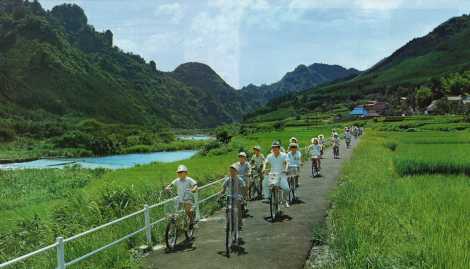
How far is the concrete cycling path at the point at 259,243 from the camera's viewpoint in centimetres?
962

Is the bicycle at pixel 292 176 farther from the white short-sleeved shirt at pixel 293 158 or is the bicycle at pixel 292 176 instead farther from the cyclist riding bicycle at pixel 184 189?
the cyclist riding bicycle at pixel 184 189

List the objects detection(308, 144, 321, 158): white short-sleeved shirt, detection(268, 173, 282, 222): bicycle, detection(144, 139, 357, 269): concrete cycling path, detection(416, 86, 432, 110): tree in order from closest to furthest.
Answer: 1. detection(144, 139, 357, 269): concrete cycling path
2. detection(268, 173, 282, 222): bicycle
3. detection(308, 144, 321, 158): white short-sleeved shirt
4. detection(416, 86, 432, 110): tree

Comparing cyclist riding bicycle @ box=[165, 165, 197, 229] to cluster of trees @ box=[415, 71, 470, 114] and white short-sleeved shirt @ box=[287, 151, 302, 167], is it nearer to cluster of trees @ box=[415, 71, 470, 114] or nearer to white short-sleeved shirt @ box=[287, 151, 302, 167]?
white short-sleeved shirt @ box=[287, 151, 302, 167]

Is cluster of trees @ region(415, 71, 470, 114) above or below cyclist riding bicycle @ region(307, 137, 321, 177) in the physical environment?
above

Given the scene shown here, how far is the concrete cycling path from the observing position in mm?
9617

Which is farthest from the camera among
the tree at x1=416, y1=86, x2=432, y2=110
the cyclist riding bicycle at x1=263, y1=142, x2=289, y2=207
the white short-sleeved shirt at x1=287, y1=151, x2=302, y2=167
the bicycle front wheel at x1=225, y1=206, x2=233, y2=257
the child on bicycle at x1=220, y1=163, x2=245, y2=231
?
the tree at x1=416, y1=86, x2=432, y2=110

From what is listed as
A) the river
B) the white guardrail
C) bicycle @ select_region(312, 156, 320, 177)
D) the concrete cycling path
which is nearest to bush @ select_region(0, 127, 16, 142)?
the river

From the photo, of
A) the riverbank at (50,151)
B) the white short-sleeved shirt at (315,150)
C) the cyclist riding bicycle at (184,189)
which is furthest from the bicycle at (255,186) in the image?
the riverbank at (50,151)

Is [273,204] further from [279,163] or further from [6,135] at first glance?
[6,135]

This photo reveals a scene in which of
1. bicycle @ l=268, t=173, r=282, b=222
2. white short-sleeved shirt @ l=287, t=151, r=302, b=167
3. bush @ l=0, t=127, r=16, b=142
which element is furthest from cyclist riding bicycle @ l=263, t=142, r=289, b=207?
bush @ l=0, t=127, r=16, b=142

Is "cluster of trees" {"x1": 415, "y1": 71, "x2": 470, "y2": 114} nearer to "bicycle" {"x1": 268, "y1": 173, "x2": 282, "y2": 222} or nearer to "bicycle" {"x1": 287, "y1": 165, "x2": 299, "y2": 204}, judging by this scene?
"bicycle" {"x1": 287, "y1": 165, "x2": 299, "y2": 204}

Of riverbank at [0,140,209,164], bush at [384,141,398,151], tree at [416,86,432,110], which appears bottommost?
riverbank at [0,140,209,164]

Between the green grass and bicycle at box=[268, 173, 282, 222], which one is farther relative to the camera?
bicycle at box=[268, 173, 282, 222]

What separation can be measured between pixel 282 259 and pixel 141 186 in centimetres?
949
